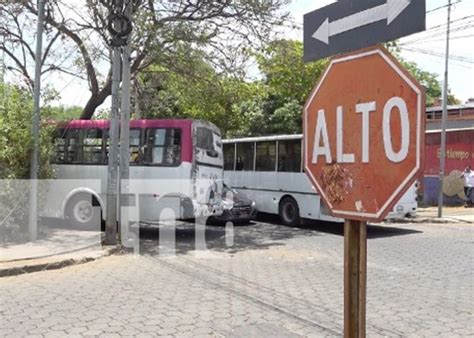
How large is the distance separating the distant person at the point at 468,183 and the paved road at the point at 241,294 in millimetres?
9449

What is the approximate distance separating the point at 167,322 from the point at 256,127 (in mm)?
18280

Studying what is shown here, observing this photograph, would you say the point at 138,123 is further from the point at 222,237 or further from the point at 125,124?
the point at 222,237

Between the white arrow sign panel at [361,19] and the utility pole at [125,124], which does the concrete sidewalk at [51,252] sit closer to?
the utility pole at [125,124]

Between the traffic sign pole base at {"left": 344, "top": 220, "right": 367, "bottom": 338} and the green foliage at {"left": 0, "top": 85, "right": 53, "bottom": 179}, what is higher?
the green foliage at {"left": 0, "top": 85, "right": 53, "bottom": 179}

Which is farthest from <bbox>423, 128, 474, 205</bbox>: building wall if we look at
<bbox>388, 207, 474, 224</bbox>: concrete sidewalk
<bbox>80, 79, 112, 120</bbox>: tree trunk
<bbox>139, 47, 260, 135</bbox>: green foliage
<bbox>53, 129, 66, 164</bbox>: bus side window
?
<bbox>53, 129, 66, 164</bbox>: bus side window

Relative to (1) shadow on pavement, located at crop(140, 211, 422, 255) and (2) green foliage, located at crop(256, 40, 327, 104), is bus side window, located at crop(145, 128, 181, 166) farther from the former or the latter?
(2) green foliage, located at crop(256, 40, 327, 104)

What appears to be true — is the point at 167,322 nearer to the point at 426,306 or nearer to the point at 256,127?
the point at 426,306

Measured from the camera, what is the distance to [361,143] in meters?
2.28

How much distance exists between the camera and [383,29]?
2203mm

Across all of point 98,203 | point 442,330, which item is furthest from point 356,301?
point 98,203

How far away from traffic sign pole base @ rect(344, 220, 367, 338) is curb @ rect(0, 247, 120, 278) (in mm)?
6218

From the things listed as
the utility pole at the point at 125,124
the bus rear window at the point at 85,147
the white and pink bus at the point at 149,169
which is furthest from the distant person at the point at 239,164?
the utility pole at the point at 125,124

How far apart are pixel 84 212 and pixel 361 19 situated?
10490 millimetres

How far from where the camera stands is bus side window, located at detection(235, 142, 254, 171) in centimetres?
1520
